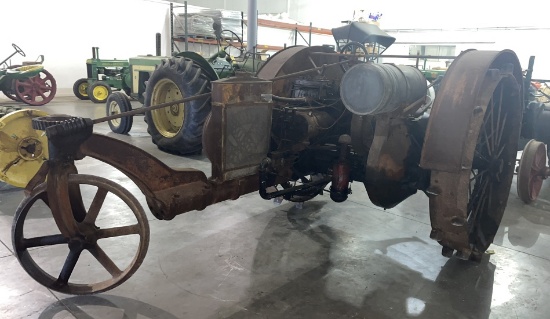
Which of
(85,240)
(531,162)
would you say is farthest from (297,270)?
(531,162)

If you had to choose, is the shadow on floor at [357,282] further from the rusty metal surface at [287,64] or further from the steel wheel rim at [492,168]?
the rusty metal surface at [287,64]

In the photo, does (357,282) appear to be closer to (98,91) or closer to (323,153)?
(323,153)

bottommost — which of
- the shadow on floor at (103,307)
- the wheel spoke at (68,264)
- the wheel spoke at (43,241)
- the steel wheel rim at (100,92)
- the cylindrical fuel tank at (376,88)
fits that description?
the shadow on floor at (103,307)

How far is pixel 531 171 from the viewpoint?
12.8 ft

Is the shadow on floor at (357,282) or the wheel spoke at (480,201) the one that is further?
the wheel spoke at (480,201)

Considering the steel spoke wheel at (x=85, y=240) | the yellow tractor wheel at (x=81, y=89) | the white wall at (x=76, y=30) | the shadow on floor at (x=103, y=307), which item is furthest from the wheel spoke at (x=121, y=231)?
the white wall at (x=76, y=30)

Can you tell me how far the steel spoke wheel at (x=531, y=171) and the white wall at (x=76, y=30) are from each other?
10.8 meters

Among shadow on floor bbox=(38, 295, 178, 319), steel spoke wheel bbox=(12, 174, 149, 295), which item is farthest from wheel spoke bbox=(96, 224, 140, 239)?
shadow on floor bbox=(38, 295, 178, 319)

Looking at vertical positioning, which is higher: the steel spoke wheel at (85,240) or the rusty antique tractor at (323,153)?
the rusty antique tractor at (323,153)

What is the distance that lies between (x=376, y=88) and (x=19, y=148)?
9.18 ft

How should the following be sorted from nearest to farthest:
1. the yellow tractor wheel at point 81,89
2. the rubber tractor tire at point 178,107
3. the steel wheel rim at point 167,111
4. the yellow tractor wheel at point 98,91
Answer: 1. the rubber tractor tire at point 178,107
2. the steel wheel rim at point 167,111
3. the yellow tractor wheel at point 98,91
4. the yellow tractor wheel at point 81,89

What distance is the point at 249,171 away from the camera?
233cm

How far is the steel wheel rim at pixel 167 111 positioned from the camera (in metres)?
5.44

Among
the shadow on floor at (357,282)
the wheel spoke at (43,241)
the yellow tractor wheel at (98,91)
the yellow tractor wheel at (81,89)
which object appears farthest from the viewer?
the yellow tractor wheel at (81,89)
